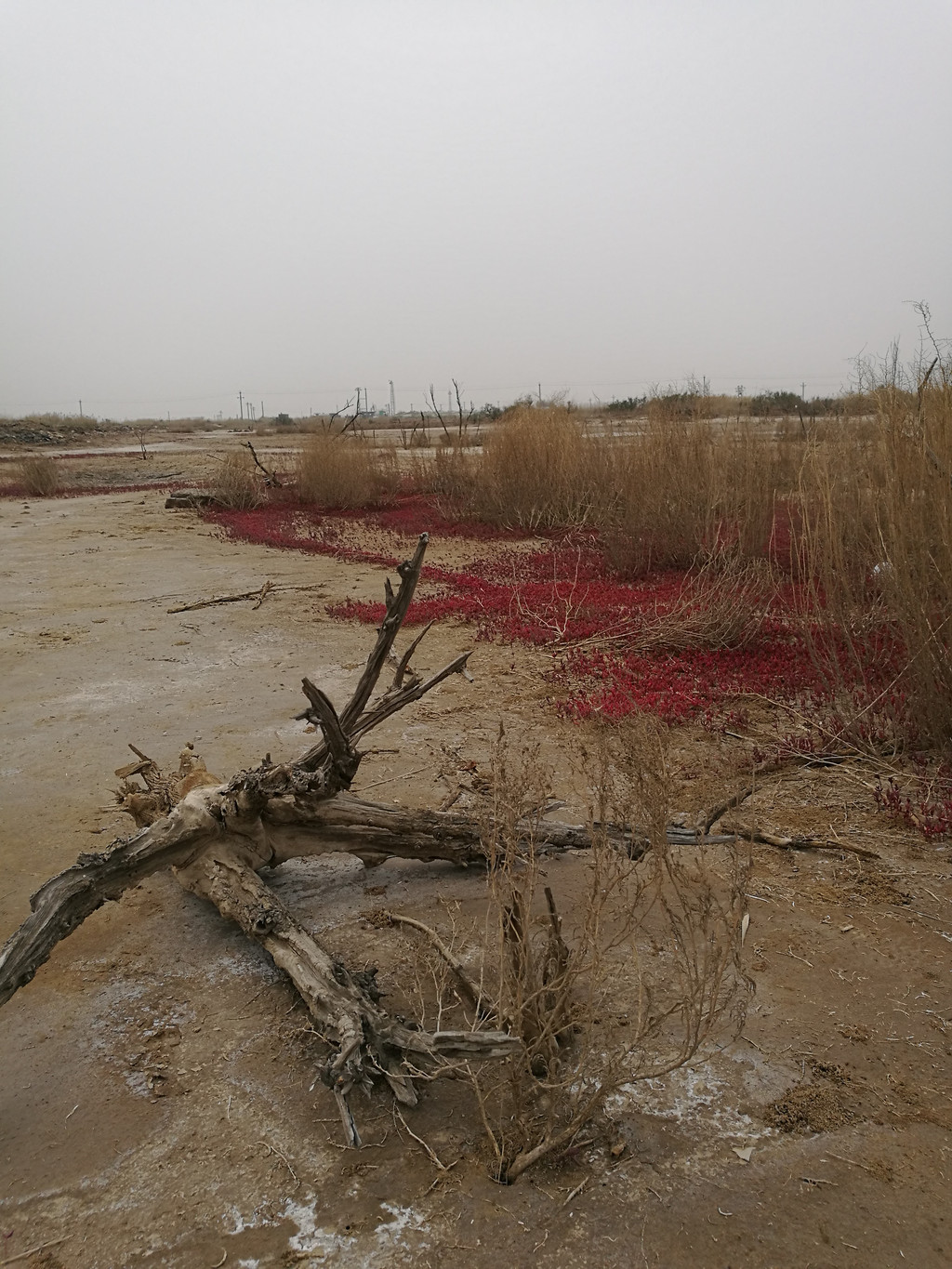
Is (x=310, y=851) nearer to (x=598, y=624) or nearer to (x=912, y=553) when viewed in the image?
(x=912, y=553)

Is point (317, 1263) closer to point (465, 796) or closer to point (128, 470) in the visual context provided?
point (465, 796)

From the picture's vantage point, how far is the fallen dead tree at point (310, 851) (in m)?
2.41

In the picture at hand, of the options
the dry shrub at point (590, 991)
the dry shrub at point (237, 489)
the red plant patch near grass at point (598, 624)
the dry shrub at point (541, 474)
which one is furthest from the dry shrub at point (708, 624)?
the dry shrub at point (237, 489)

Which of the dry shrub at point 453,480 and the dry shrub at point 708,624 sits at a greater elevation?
the dry shrub at point 453,480

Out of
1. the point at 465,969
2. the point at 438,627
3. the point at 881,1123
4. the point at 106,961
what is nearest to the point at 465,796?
the point at 465,969

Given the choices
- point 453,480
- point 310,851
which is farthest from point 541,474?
point 310,851

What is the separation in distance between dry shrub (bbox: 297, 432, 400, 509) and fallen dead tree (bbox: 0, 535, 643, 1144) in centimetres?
1212

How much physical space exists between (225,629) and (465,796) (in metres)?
4.12

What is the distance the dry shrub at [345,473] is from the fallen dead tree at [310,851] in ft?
39.8

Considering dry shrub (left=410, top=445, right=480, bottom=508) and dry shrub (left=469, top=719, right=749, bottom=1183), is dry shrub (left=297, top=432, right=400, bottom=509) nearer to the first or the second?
dry shrub (left=410, top=445, right=480, bottom=508)

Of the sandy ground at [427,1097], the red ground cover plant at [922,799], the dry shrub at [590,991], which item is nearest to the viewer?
the sandy ground at [427,1097]

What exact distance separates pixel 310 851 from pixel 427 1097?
1244 mm

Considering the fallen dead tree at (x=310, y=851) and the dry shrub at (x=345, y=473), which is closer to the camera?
the fallen dead tree at (x=310, y=851)

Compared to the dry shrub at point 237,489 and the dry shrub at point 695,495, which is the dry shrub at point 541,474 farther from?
the dry shrub at point 237,489
